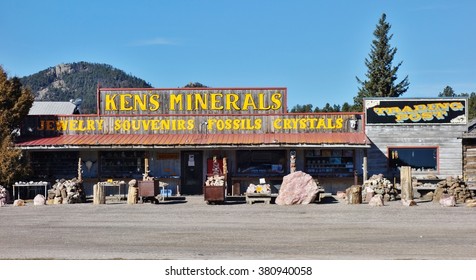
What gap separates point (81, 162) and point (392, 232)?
1941 centimetres

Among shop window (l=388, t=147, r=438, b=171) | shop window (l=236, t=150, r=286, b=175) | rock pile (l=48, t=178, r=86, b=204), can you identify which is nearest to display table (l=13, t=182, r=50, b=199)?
rock pile (l=48, t=178, r=86, b=204)

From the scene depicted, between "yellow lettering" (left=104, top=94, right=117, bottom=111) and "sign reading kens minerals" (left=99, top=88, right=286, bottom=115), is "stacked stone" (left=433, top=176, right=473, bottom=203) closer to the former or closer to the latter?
"sign reading kens minerals" (left=99, top=88, right=286, bottom=115)

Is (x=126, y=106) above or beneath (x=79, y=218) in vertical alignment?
above

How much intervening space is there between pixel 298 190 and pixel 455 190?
6748mm

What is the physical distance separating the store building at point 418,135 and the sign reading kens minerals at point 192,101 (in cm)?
501

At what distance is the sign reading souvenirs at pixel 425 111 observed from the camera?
110 feet

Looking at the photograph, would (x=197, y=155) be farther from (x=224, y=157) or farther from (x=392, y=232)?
(x=392, y=232)

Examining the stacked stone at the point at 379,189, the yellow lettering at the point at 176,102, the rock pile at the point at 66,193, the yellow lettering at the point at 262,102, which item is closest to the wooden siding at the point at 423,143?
the stacked stone at the point at 379,189

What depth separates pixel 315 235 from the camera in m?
18.2

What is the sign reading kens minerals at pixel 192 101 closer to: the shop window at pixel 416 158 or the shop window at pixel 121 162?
the shop window at pixel 121 162

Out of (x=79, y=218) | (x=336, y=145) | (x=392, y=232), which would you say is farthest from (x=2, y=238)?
(x=336, y=145)

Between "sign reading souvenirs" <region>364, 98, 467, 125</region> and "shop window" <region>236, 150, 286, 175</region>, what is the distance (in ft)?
18.0

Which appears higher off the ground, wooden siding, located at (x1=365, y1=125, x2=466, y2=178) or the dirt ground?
wooden siding, located at (x1=365, y1=125, x2=466, y2=178)

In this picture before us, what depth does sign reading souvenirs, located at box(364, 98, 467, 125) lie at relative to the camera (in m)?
33.5
